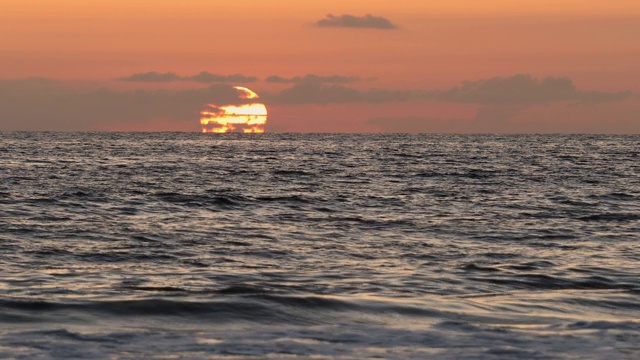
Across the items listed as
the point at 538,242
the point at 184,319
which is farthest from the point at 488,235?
the point at 184,319

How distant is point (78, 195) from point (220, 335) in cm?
2580

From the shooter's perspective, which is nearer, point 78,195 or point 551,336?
point 551,336

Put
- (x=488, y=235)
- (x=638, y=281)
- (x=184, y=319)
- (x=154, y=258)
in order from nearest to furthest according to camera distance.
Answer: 1. (x=184, y=319)
2. (x=638, y=281)
3. (x=154, y=258)
4. (x=488, y=235)

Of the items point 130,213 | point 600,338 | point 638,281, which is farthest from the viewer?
point 130,213

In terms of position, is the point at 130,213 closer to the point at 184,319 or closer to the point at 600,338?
the point at 184,319

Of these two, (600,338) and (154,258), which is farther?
(154,258)

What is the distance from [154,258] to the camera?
19062 mm

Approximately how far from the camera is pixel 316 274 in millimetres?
16953

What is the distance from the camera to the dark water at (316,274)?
34.3 feet

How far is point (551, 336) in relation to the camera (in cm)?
1078

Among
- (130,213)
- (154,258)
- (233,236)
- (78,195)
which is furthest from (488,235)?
(78,195)

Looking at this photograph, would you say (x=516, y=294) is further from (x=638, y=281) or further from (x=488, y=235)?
(x=488, y=235)

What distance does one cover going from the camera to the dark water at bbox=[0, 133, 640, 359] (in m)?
10.5

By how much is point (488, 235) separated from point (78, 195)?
58.9ft
